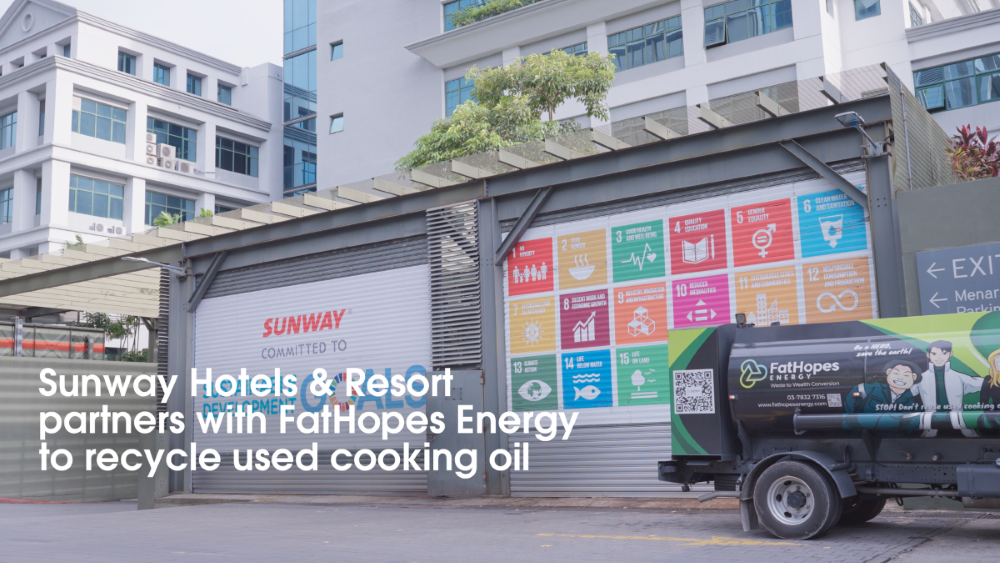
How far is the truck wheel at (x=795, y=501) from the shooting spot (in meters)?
9.31

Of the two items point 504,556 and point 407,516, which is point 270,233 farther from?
point 504,556

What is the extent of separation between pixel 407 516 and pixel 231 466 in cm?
854

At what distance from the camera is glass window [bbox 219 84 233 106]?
66.3 metres

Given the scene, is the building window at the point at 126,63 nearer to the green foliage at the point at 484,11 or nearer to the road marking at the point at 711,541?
the green foliage at the point at 484,11

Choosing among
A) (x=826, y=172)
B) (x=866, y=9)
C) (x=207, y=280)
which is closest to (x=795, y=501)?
(x=826, y=172)

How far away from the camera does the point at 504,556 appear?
9.00m

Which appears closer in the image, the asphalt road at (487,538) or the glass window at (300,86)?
the asphalt road at (487,538)

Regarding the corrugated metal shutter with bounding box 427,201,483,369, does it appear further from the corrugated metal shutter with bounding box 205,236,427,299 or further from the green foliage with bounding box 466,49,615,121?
the green foliage with bounding box 466,49,615,121

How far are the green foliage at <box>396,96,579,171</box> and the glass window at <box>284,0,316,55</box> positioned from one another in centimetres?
3621

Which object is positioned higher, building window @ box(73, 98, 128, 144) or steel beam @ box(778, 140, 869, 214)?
building window @ box(73, 98, 128, 144)

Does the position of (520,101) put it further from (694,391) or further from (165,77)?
(165,77)

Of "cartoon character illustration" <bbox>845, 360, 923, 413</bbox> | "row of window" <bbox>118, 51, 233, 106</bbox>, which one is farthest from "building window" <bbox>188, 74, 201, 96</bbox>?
"cartoon character illustration" <bbox>845, 360, 923, 413</bbox>

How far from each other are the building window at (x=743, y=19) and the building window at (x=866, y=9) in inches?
115

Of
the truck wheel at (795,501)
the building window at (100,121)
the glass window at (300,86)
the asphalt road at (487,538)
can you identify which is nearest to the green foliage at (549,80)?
the asphalt road at (487,538)
